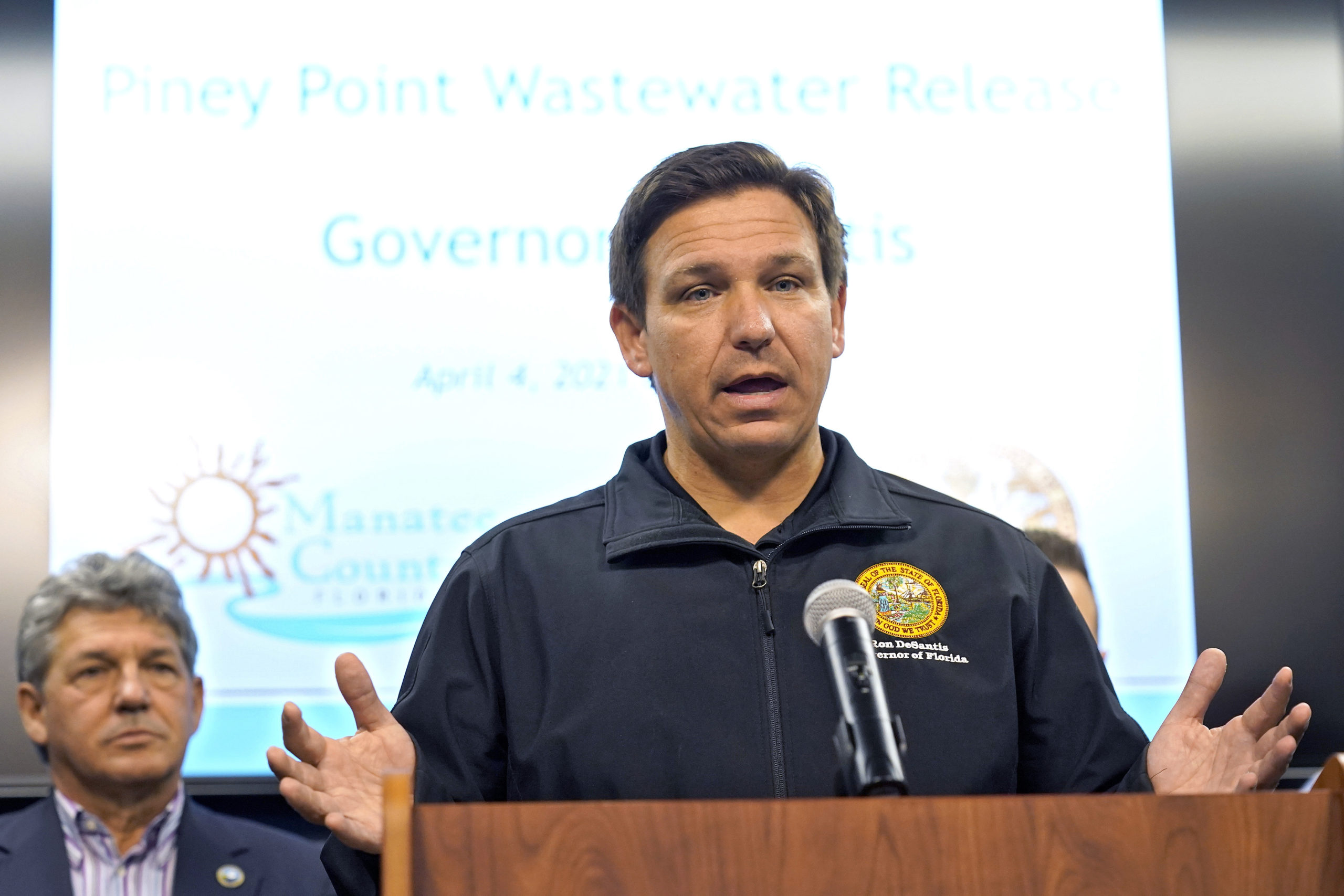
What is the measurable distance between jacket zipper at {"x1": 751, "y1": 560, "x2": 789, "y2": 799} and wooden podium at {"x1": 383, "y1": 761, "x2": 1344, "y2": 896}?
0.50 meters

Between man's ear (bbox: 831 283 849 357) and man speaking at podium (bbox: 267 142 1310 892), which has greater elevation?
man's ear (bbox: 831 283 849 357)

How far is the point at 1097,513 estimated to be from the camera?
3.06 m

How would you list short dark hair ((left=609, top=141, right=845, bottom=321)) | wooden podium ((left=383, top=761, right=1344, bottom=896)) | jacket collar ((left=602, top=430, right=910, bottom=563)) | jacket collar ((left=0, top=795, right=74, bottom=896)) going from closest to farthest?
wooden podium ((left=383, top=761, right=1344, bottom=896))
jacket collar ((left=602, top=430, right=910, bottom=563))
short dark hair ((left=609, top=141, right=845, bottom=321))
jacket collar ((left=0, top=795, right=74, bottom=896))

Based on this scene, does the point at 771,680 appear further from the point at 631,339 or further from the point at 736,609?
the point at 631,339

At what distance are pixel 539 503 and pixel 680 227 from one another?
4.22 feet

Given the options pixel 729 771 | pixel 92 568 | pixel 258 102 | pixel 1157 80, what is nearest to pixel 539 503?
pixel 92 568

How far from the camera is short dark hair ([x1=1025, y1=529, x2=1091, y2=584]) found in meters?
3.02

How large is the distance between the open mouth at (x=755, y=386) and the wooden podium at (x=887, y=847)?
0.76m

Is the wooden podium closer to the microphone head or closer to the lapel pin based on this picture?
the microphone head

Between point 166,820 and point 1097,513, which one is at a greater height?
point 1097,513

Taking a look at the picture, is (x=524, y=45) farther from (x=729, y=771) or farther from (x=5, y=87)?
(x=729, y=771)

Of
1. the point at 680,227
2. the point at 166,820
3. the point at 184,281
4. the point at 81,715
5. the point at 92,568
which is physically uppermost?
the point at 184,281

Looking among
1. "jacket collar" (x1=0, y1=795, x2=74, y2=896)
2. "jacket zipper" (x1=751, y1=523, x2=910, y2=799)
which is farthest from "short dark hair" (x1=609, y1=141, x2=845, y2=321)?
"jacket collar" (x1=0, y1=795, x2=74, y2=896)

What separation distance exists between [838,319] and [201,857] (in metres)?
1.59
